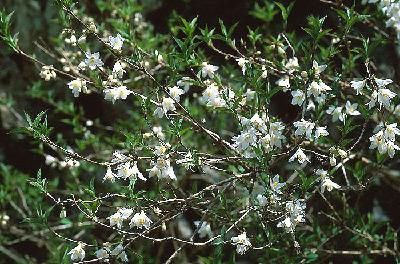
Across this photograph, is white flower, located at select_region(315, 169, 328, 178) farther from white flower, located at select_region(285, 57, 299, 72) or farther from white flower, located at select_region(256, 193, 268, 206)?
white flower, located at select_region(285, 57, 299, 72)

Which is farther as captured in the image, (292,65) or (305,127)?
(292,65)

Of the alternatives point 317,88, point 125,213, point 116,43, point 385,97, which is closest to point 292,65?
point 317,88

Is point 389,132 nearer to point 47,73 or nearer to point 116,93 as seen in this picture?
point 116,93

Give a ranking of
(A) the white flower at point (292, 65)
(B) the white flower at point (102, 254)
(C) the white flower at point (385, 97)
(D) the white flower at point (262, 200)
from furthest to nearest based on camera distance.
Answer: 1. (A) the white flower at point (292, 65)
2. (D) the white flower at point (262, 200)
3. (B) the white flower at point (102, 254)
4. (C) the white flower at point (385, 97)

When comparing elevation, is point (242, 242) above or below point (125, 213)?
below

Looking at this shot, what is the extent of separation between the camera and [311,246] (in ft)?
11.3

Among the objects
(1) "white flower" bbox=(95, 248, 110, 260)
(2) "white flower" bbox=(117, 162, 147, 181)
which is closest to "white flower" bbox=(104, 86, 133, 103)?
(2) "white flower" bbox=(117, 162, 147, 181)

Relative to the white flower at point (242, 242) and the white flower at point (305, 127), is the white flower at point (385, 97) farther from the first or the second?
the white flower at point (242, 242)

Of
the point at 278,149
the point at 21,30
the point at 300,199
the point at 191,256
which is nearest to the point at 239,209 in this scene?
the point at 278,149

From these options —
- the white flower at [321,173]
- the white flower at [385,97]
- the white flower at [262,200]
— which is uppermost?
the white flower at [385,97]

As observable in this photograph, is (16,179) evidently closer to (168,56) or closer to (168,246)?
(168,246)

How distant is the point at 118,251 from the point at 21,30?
11.0 feet

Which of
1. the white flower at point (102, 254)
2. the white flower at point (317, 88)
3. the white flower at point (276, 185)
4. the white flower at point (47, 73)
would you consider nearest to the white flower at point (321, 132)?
the white flower at point (317, 88)

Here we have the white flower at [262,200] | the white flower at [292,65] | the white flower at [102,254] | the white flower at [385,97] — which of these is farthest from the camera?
the white flower at [292,65]
